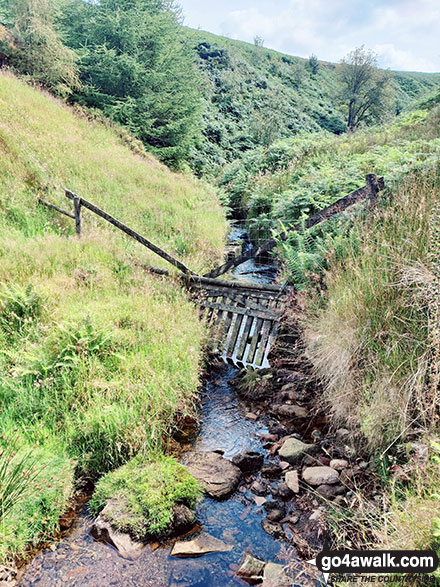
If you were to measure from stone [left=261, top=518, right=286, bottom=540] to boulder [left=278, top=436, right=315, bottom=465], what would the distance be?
749 mm

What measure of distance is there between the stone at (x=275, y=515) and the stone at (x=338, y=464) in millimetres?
691

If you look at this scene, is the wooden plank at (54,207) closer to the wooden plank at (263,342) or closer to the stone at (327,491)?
the wooden plank at (263,342)

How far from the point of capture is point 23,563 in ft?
9.42

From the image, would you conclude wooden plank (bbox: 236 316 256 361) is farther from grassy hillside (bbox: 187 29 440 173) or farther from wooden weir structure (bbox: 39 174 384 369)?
grassy hillside (bbox: 187 29 440 173)

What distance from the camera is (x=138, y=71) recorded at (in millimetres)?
16719

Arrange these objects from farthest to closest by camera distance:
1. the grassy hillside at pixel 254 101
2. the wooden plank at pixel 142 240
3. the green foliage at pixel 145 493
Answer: the grassy hillside at pixel 254 101, the wooden plank at pixel 142 240, the green foliage at pixel 145 493

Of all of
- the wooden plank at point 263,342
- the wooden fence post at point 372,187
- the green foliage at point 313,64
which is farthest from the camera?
the green foliage at point 313,64

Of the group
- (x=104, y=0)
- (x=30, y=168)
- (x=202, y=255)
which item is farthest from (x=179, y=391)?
(x=104, y=0)

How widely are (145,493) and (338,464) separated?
192 cm

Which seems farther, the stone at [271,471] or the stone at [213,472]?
the stone at [271,471]

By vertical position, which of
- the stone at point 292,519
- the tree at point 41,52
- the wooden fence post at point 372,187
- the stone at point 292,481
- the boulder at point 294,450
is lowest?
the stone at point 292,519

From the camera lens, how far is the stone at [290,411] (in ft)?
15.2

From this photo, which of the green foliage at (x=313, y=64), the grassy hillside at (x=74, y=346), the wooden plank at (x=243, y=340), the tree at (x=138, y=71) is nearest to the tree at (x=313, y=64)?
the green foliage at (x=313, y=64)

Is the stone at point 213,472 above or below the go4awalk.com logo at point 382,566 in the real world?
below
